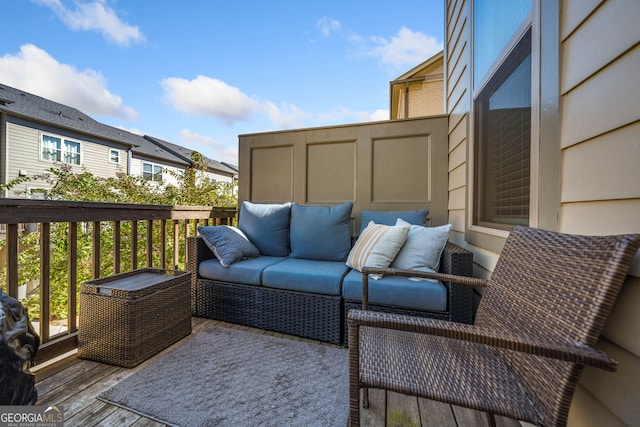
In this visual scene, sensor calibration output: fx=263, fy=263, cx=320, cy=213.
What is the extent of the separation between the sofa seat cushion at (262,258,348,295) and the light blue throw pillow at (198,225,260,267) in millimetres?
374

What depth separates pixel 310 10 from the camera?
4754 mm

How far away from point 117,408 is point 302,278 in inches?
49.2

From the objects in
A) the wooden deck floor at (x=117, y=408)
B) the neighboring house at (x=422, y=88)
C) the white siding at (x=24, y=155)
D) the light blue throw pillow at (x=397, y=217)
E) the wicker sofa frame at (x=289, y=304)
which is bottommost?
the wooden deck floor at (x=117, y=408)

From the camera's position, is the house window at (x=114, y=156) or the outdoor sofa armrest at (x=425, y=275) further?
the house window at (x=114, y=156)

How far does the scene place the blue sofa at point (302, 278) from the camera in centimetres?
178

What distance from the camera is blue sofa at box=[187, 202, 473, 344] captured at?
Result: 1779mm

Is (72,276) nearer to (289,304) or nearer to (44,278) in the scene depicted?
(44,278)

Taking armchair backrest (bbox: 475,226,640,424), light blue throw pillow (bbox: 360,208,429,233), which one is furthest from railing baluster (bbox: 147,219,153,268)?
armchair backrest (bbox: 475,226,640,424)

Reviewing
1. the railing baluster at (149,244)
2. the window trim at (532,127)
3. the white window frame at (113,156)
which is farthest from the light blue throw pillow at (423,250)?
the white window frame at (113,156)

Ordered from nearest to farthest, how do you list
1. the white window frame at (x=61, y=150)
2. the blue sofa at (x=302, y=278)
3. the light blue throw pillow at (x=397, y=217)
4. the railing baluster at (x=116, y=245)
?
1. the blue sofa at (x=302, y=278)
2. the railing baluster at (x=116, y=245)
3. the light blue throw pillow at (x=397, y=217)
4. the white window frame at (x=61, y=150)

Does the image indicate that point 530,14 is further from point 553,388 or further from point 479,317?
point 553,388

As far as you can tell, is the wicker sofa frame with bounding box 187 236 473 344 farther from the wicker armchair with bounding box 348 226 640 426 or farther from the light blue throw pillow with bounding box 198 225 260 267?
the wicker armchair with bounding box 348 226 640 426

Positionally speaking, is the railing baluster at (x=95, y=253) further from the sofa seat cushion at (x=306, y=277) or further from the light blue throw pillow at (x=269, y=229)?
the sofa seat cushion at (x=306, y=277)

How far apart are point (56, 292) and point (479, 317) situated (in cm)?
441
